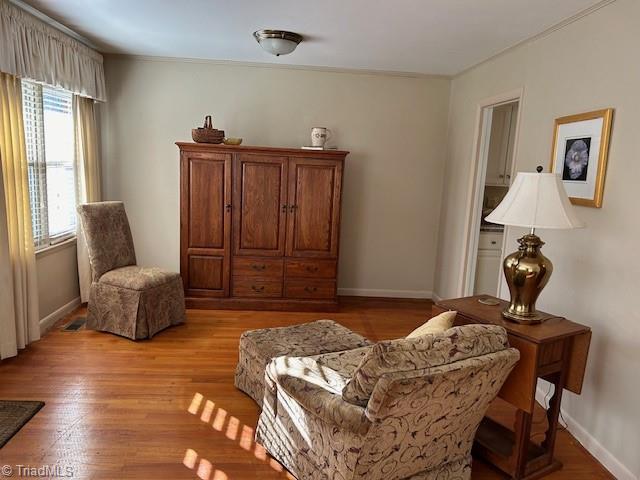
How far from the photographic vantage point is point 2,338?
3.01m

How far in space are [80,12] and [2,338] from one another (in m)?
2.33

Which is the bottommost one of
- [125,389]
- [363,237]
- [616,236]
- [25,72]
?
[125,389]

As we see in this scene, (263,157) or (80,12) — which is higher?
(80,12)

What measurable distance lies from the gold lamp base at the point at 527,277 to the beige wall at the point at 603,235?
419mm

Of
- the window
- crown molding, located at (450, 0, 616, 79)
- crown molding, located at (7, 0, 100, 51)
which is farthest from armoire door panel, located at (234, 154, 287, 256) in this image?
crown molding, located at (450, 0, 616, 79)

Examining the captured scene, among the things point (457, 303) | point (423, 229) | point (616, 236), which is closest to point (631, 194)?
point (616, 236)

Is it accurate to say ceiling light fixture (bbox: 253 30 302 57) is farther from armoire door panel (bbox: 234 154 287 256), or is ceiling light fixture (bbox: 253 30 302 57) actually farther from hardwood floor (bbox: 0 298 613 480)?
hardwood floor (bbox: 0 298 613 480)

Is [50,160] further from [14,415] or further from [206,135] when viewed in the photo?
[14,415]

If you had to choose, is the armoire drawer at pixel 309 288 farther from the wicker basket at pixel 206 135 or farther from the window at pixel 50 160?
the window at pixel 50 160

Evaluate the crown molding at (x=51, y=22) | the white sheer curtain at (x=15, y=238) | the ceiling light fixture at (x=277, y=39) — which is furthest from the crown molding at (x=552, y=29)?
the white sheer curtain at (x=15, y=238)

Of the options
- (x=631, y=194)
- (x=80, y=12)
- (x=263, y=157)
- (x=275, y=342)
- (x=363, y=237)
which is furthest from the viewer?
(x=363, y=237)

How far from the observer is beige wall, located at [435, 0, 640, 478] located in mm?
2229

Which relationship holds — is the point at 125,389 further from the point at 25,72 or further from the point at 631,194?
the point at 631,194

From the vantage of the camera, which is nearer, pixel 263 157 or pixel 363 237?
pixel 263 157
